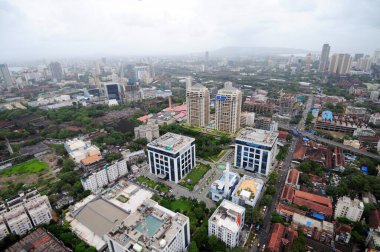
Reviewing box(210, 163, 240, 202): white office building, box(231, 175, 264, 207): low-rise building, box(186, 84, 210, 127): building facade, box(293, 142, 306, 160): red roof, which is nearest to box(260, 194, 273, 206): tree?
box(231, 175, 264, 207): low-rise building

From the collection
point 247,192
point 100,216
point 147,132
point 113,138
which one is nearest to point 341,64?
point 147,132

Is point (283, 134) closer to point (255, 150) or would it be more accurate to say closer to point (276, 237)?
point (255, 150)

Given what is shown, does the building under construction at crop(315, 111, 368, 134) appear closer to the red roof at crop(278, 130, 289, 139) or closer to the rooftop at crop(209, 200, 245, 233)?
the red roof at crop(278, 130, 289, 139)

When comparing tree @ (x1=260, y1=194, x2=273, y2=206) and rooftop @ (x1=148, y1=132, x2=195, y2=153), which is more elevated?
rooftop @ (x1=148, y1=132, x2=195, y2=153)

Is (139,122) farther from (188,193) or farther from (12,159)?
(188,193)

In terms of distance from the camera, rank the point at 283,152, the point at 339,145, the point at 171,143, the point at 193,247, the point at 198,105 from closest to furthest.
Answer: the point at 193,247, the point at 171,143, the point at 283,152, the point at 339,145, the point at 198,105

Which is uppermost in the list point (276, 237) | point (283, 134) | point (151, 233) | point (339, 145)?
point (151, 233)

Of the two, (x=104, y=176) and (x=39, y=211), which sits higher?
(x=39, y=211)

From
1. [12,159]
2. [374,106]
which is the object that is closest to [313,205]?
[12,159]
